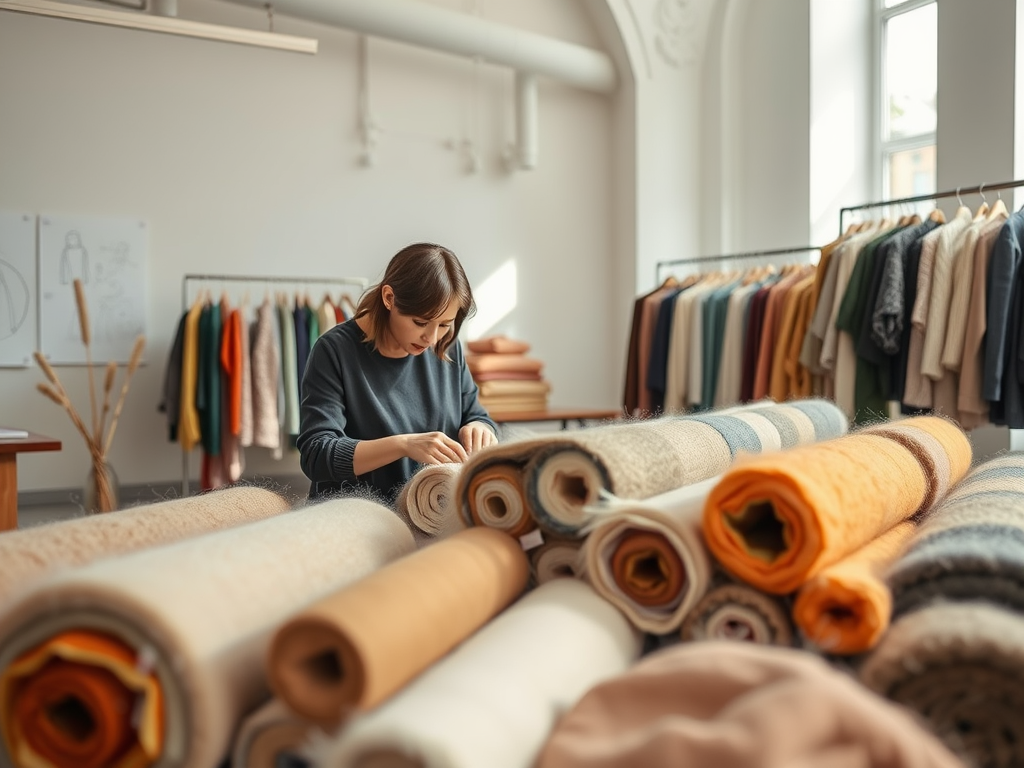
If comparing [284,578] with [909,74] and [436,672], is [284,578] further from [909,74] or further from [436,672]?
[909,74]

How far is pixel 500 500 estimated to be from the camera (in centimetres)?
106

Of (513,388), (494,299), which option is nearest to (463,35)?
(494,299)

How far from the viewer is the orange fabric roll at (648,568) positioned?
0.87 metres

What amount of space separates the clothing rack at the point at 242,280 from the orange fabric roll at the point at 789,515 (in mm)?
3700

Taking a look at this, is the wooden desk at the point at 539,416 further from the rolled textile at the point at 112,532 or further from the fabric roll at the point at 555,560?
the fabric roll at the point at 555,560

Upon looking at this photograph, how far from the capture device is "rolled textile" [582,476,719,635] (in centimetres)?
85

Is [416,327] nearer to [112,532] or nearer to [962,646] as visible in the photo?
[112,532]

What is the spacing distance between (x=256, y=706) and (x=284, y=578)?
12cm

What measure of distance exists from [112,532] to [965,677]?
88 cm

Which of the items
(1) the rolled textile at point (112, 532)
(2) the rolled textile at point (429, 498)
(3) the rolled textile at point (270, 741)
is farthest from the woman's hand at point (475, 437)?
(3) the rolled textile at point (270, 741)

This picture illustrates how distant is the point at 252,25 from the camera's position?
4570mm

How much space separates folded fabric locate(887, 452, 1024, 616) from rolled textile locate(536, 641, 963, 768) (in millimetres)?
124

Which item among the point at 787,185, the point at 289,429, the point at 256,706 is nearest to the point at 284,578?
the point at 256,706

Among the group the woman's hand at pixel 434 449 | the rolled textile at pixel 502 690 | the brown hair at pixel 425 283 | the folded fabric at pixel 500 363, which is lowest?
the rolled textile at pixel 502 690
